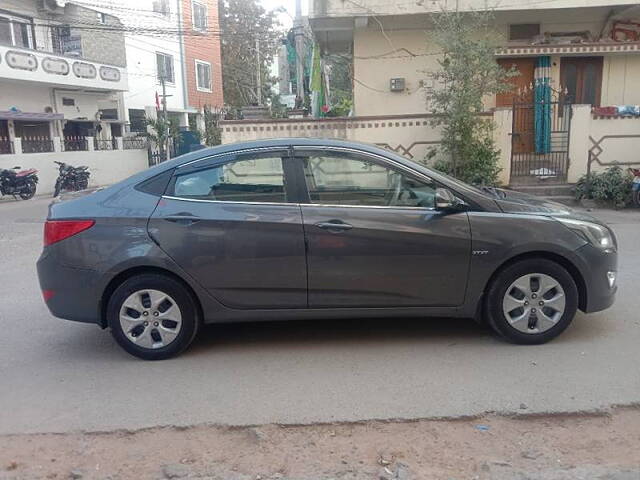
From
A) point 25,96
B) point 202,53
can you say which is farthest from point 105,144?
point 202,53

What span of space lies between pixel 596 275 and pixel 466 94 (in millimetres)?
7269

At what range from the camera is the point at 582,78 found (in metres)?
13.4

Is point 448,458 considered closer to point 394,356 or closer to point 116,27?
point 394,356

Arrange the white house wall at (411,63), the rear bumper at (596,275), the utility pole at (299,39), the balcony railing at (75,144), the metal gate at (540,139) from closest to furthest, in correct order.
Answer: the rear bumper at (596,275) < the metal gate at (540,139) < the white house wall at (411,63) < the utility pole at (299,39) < the balcony railing at (75,144)

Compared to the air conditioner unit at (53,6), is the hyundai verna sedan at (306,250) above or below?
below

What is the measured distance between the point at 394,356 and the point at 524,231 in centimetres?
137

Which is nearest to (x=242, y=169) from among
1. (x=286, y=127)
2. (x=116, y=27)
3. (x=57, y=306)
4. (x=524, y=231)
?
(x=57, y=306)

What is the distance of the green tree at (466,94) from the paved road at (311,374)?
21.0 feet

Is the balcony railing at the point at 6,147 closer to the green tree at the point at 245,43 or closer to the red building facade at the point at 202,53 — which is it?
the red building facade at the point at 202,53

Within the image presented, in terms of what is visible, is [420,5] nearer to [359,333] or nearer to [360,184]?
[360,184]

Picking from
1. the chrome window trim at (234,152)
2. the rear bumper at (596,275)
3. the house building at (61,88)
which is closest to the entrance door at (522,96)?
the rear bumper at (596,275)

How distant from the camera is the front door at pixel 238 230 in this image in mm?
4332

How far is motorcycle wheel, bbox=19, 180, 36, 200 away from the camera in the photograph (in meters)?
17.5

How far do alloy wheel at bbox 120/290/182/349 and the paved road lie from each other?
0.66 ft
